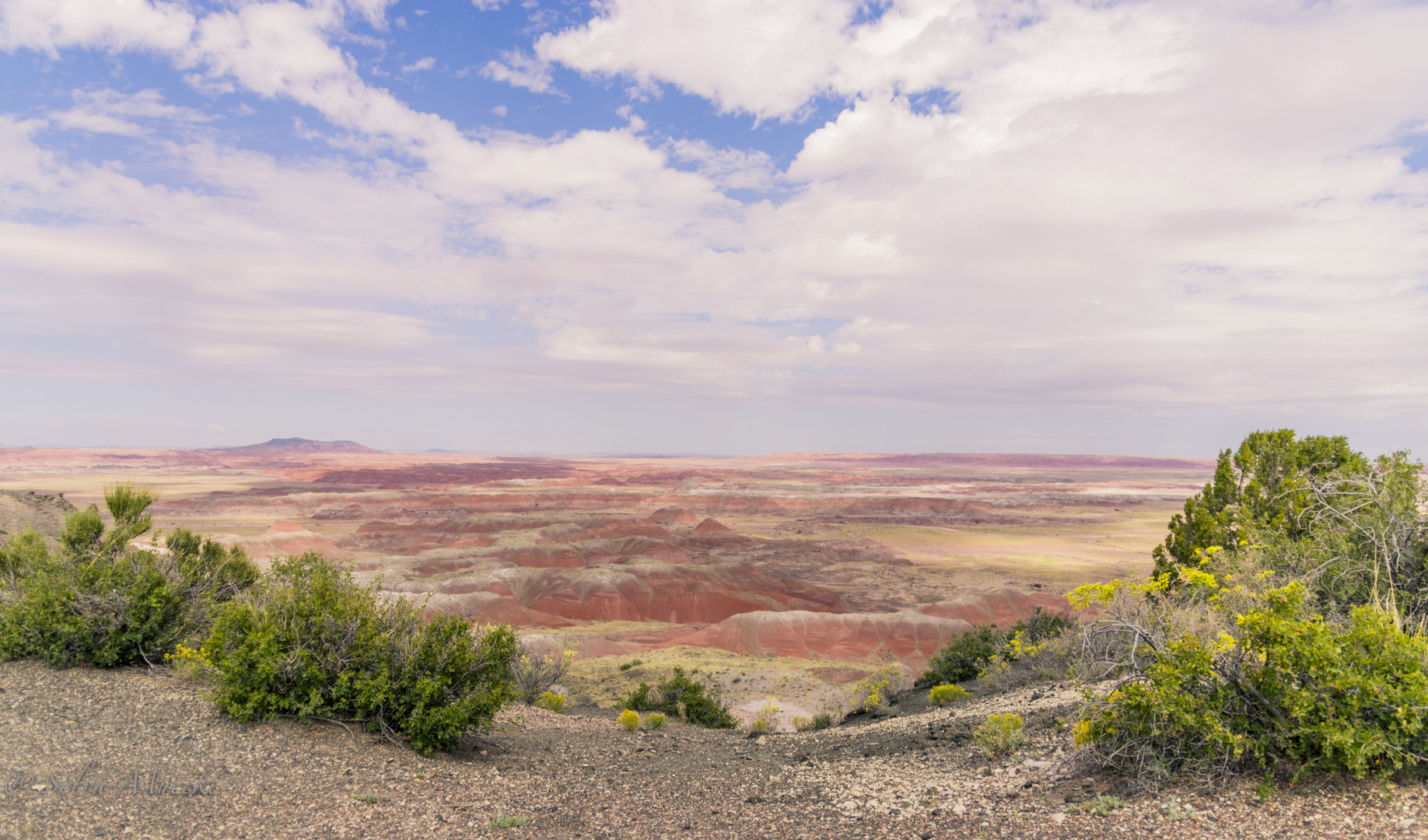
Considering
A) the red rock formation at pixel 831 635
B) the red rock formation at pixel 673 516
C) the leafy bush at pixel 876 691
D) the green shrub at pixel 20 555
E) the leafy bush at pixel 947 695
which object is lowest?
the red rock formation at pixel 673 516

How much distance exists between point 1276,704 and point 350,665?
10629 mm

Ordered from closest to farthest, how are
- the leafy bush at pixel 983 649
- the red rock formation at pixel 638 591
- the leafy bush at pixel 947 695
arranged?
1. the leafy bush at pixel 947 695
2. the leafy bush at pixel 983 649
3. the red rock formation at pixel 638 591

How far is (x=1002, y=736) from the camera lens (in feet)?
29.6

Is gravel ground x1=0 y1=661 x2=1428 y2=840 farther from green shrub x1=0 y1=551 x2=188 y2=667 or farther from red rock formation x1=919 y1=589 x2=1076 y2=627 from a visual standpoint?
red rock formation x1=919 y1=589 x2=1076 y2=627

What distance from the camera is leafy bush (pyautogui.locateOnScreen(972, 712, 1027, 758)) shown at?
900 centimetres

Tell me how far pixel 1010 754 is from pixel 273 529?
321 feet

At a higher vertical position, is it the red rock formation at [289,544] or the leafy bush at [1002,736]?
the leafy bush at [1002,736]

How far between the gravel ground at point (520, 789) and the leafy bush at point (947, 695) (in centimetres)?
530

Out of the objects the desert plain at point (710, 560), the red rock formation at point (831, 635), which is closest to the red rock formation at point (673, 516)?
the desert plain at point (710, 560)

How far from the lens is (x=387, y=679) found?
9141 mm

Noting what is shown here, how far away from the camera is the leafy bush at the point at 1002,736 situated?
29.5 feet

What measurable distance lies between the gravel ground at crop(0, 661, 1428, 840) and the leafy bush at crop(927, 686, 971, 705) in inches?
208

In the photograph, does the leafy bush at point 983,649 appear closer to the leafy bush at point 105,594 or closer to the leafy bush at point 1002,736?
the leafy bush at point 1002,736

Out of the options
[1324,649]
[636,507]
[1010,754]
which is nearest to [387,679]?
[1010,754]
